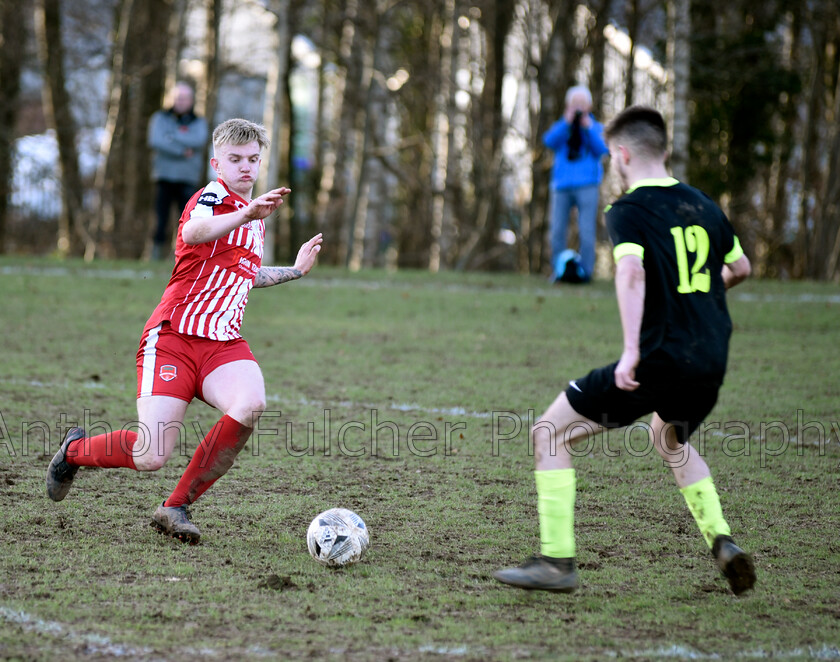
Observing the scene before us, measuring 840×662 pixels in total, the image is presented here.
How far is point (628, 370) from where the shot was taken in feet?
11.7

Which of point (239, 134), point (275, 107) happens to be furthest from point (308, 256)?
point (275, 107)

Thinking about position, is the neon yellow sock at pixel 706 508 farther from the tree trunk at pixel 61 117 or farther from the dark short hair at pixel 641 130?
the tree trunk at pixel 61 117

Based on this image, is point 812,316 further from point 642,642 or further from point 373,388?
point 642,642

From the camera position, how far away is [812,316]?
11.2 m

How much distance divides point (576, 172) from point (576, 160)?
15 centimetres

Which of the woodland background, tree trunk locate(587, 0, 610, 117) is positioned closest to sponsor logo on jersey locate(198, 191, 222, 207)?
the woodland background

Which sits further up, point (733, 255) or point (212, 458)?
point (733, 255)

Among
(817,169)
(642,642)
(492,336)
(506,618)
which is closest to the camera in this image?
(642,642)

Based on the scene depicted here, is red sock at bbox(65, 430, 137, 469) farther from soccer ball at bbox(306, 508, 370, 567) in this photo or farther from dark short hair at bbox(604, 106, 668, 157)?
dark short hair at bbox(604, 106, 668, 157)

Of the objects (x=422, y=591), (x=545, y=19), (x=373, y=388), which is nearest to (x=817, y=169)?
(x=545, y=19)

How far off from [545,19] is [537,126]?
9.33 ft

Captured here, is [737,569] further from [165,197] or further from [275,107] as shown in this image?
[275,107]

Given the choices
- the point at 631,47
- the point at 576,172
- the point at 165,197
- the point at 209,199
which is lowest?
the point at 209,199

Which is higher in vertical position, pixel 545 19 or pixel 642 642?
pixel 545 19
